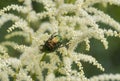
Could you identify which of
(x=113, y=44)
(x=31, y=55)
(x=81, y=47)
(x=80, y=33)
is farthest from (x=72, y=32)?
(x=113, y=44)

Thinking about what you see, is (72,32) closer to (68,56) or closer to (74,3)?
(68,56)

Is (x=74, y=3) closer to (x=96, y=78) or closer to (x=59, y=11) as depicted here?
(x=59, y=11)

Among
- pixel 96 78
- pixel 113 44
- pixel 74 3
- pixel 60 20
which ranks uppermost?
pixel 113 44

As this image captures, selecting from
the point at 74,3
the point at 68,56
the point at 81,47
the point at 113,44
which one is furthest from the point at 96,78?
the point at 113,44

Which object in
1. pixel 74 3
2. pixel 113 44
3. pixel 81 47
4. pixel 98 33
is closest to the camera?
pixel 98 33

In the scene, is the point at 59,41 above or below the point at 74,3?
below

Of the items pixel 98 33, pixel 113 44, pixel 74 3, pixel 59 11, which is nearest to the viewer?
pixel 98 33

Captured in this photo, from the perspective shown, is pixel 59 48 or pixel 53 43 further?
pixel 59 48

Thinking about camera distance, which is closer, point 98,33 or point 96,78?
point 98,33

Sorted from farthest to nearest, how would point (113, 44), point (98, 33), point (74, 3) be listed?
point (113, 44), point (74, 3), point (98, 33)
